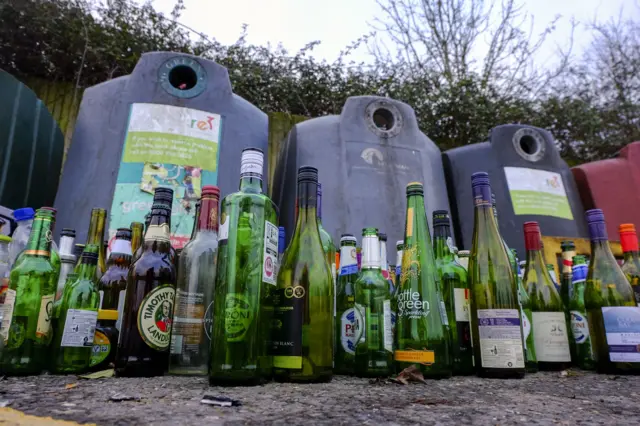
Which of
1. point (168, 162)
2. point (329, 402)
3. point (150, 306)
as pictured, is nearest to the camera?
point (329, 402)

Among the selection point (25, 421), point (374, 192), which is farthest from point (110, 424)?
point (374, 192)

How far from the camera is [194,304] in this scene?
3.08ft

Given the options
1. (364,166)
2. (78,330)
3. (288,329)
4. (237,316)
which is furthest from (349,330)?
(364,166)

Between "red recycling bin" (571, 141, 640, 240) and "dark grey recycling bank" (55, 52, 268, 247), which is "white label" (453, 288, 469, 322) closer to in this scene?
"dark grey recycling bank" (55, 52, 268, 247)

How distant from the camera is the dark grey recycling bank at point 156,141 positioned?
1.63 meters

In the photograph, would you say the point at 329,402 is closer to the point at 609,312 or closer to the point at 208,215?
the point at 208,215

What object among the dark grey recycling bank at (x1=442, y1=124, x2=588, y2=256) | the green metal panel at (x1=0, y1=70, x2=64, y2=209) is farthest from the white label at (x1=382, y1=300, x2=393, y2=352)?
the green metal panel at (x1=0, y1=70, x2=64, y2=209)

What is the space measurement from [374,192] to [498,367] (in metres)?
1.08

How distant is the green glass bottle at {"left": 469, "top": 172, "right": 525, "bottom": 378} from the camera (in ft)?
3.16

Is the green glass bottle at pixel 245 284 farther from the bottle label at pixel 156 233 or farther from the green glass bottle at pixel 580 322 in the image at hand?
the green glass bottle at pixel 580 322

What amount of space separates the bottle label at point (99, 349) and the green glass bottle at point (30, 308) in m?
0.09

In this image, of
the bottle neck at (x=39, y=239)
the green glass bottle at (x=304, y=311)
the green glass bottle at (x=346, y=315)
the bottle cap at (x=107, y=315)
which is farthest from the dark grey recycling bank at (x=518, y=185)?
the bottle neck at (x=39, y=239)

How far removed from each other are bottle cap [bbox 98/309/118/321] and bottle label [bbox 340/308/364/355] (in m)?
0.55

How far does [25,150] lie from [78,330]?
1.32 meters
